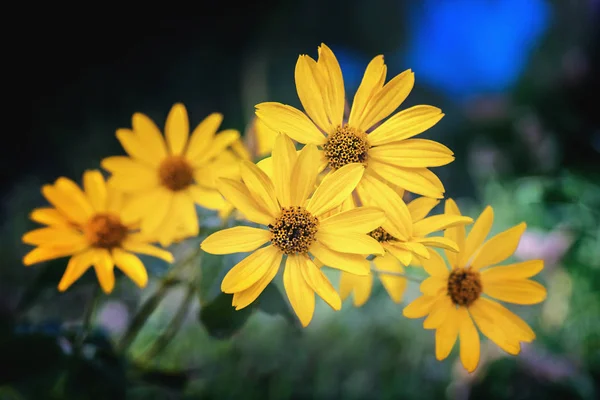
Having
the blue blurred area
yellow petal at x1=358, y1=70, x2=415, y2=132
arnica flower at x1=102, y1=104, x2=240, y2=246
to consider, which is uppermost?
the blue blurred area

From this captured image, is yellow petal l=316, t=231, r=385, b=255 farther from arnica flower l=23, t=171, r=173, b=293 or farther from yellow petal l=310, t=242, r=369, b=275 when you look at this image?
arnica flower l=23, t=171, r=173, b=293

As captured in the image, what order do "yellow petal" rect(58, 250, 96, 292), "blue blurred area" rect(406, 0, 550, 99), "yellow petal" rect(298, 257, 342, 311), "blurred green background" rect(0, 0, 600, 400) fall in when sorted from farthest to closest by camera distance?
"blue blurred area" rect(406, 0, 550, 99), "blurred green background" rect(0, 0, 600, 400), "yellow petal" rect(58, 250, 96, 292), "yellow petal" rect(298, 257, 342, 311)

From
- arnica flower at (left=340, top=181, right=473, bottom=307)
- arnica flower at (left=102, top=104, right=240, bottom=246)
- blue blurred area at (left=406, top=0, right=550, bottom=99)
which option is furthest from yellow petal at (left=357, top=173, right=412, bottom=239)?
blue blurred area at (left=406, top=0, right=550, bottom=99)

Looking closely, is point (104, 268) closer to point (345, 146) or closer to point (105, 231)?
point (105, 231)

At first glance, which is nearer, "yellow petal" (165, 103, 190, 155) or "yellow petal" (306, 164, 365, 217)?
"yellow petal" (306, 164, 365, 217)

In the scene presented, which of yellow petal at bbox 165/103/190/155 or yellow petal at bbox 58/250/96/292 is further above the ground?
yellow petal at bbox 165/103/190/155

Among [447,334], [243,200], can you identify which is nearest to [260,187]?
[243,200]

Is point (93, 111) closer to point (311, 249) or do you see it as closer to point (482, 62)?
point (482, 62)
